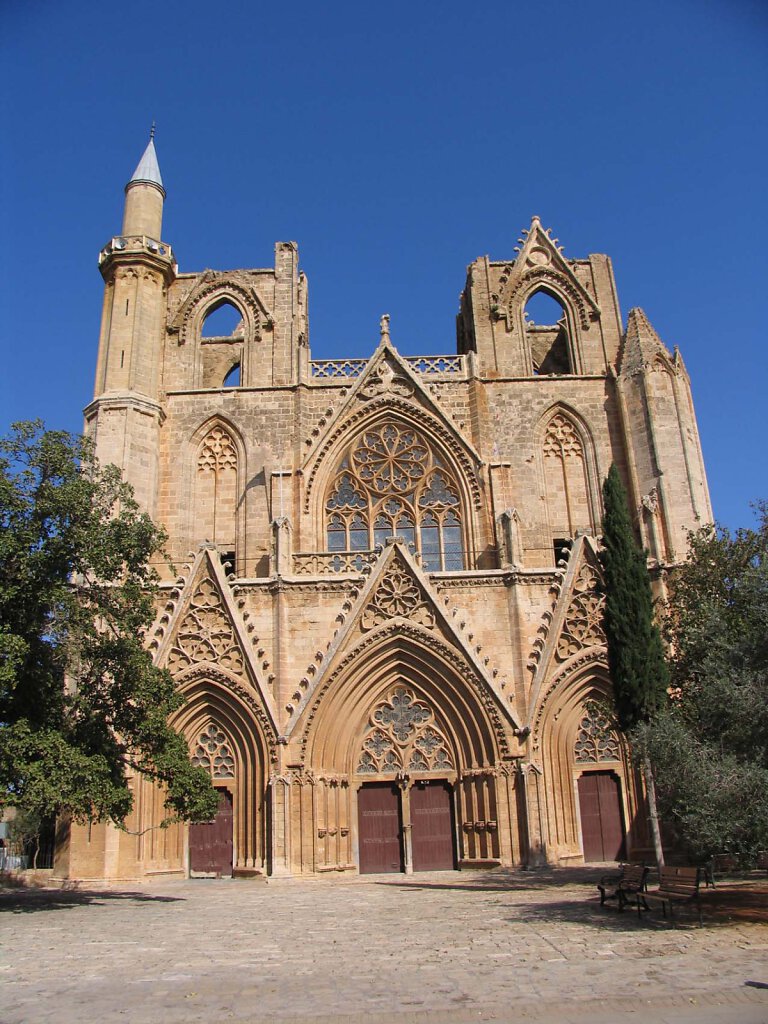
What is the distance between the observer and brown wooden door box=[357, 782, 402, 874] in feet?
66.6

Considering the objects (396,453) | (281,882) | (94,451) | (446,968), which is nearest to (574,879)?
(281,882)

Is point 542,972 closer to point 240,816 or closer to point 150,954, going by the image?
point 150,954

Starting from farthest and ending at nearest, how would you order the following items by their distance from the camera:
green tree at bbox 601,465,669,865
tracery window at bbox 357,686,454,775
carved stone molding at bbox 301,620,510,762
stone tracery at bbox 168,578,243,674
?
1. tracery window at bbox 357,686,454,775
2. stone tracery at bbox 168,578,243,674
3. carved stone molding at bbox 301,620,510,762
4. green tree at bbox 601,465,669,865

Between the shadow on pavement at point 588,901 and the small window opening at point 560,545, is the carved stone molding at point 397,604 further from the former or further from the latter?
the shadow on pavement at point 588,901

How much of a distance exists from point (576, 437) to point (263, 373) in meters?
9.47

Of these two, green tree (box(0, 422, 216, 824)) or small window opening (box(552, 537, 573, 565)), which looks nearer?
green tree (box(0, 422, 216, 824))

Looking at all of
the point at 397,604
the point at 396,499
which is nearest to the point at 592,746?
the point at 397,604

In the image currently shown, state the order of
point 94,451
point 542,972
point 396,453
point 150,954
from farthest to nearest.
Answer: point 396,453 → point 94,451 → point 150,954 → point 542,972

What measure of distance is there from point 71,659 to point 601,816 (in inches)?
488

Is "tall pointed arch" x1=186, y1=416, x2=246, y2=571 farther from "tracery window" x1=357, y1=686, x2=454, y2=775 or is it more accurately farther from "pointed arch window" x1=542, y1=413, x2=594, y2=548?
"pointed arch window" x1=542, y1=413, x2=594, y2=548

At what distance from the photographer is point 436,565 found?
966 inches

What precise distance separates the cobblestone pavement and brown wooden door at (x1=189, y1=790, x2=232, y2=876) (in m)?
6.11

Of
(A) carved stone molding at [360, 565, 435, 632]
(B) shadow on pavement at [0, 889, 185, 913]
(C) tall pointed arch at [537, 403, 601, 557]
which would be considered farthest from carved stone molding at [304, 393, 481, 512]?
(B) shadow on pavement at [0, 889, 185, 913]

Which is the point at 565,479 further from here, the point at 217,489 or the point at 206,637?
the point at 206,637
